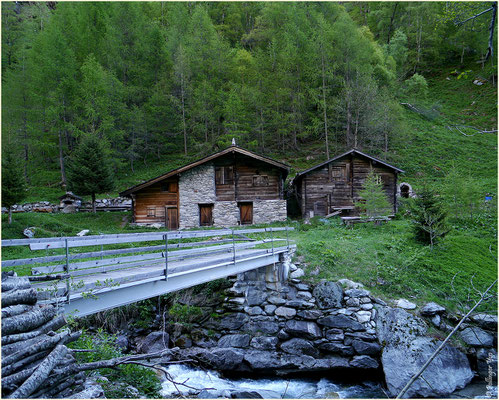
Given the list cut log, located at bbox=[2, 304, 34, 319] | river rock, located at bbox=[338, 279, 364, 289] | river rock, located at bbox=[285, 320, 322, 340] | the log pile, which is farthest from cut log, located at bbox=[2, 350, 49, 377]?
river rock, located at bbox=[338, 279, 364, 289]

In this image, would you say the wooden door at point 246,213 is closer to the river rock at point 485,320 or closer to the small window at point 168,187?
the small window at point 168,187

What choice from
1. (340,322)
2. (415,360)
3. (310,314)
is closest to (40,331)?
(310,314)

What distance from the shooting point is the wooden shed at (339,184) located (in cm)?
2278

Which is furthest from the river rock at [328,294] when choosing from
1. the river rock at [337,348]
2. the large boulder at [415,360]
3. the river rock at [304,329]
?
the large boulder at [415,360]

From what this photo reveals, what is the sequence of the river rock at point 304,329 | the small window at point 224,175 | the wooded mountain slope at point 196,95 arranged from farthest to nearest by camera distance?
the wooded mountain slope at point 196,95, the small window at point 224,175, the river rock at point 304,329

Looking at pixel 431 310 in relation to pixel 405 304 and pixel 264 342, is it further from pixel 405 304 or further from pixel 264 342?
pixel 264 342

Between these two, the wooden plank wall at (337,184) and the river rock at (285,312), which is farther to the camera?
the wooden plank wall at (337,184)

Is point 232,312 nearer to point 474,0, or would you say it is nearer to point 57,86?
point 474,0

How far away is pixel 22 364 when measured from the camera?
3.48 metres

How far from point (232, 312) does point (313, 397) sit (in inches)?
155

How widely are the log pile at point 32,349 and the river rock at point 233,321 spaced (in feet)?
22.9

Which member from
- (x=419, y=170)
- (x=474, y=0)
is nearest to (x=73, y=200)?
(x=474, y=0)

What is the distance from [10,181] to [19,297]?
710 inches

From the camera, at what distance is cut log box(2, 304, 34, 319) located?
357 centimetres
